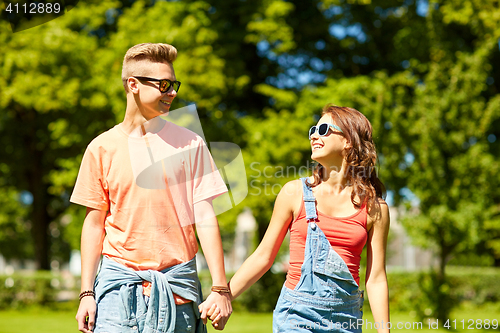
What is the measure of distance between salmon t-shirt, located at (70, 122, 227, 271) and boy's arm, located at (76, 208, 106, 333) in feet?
0.12

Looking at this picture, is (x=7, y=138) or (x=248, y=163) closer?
(x=248, y=163)

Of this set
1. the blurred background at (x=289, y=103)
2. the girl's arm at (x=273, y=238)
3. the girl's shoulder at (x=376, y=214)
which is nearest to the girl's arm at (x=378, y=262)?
the girl's shoulder at (x=376, y=214)

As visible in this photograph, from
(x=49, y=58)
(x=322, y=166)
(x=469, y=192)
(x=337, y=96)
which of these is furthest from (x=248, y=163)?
(x=322, y=166)

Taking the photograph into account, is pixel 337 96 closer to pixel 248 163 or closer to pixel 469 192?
pixel 248 163

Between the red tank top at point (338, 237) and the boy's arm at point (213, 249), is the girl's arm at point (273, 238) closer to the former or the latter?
the red tank top at point (338, 237)

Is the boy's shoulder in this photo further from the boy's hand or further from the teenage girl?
the teenage girl

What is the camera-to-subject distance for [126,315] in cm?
267

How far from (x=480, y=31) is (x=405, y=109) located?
4.95m

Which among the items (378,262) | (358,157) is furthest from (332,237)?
(358,157)

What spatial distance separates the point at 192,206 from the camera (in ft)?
9.50

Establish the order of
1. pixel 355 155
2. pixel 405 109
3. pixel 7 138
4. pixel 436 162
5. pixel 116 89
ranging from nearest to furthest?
pixel 355 155
pixel 436 162
pixel 405 109
pixel 116 89
pixel 7 138

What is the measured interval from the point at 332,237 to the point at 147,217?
103 centimetres

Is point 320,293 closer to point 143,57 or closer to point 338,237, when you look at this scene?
point 338,237

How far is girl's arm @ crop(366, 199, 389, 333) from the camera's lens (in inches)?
120
